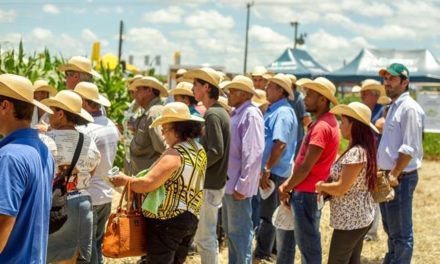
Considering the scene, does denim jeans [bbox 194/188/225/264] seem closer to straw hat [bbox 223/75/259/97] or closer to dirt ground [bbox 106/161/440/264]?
straw hat [bbox 223/75/259/97]

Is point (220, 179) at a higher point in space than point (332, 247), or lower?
higher

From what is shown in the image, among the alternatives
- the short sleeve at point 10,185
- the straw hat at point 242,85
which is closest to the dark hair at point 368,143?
the straw hat at point 242,85

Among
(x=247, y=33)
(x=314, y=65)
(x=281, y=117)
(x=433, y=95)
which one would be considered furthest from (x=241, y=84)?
(x=247, y=33)

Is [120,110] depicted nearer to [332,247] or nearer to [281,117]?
[281,117]

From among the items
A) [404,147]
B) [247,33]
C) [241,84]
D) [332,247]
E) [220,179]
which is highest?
[247,33]

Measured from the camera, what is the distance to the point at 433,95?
16.0 meters

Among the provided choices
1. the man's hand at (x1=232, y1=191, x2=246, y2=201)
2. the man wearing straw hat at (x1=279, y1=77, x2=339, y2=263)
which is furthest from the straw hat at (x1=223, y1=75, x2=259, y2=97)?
the man's hand at (x1=232, y1=191, x2=246, y2=201)

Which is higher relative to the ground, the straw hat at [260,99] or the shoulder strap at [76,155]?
the straw hat at [260,99]

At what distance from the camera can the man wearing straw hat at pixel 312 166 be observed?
538cm

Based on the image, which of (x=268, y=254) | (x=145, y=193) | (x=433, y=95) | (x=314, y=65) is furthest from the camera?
(x=314, y=65)

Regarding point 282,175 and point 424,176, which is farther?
point 424,176

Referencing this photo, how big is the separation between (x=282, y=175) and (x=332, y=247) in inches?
80.3

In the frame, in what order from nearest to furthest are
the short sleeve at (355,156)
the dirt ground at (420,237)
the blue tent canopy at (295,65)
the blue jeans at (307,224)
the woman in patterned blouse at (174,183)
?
the woman in patterned blouse at (174,183) < the short sleeve at (355,156) < the blue jeans at (307,224) < the dirt ground at (420,237) < the blue tent canopy at (295,65)

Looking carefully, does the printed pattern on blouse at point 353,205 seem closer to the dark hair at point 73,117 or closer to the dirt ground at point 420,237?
the dark hair at point 73,117
